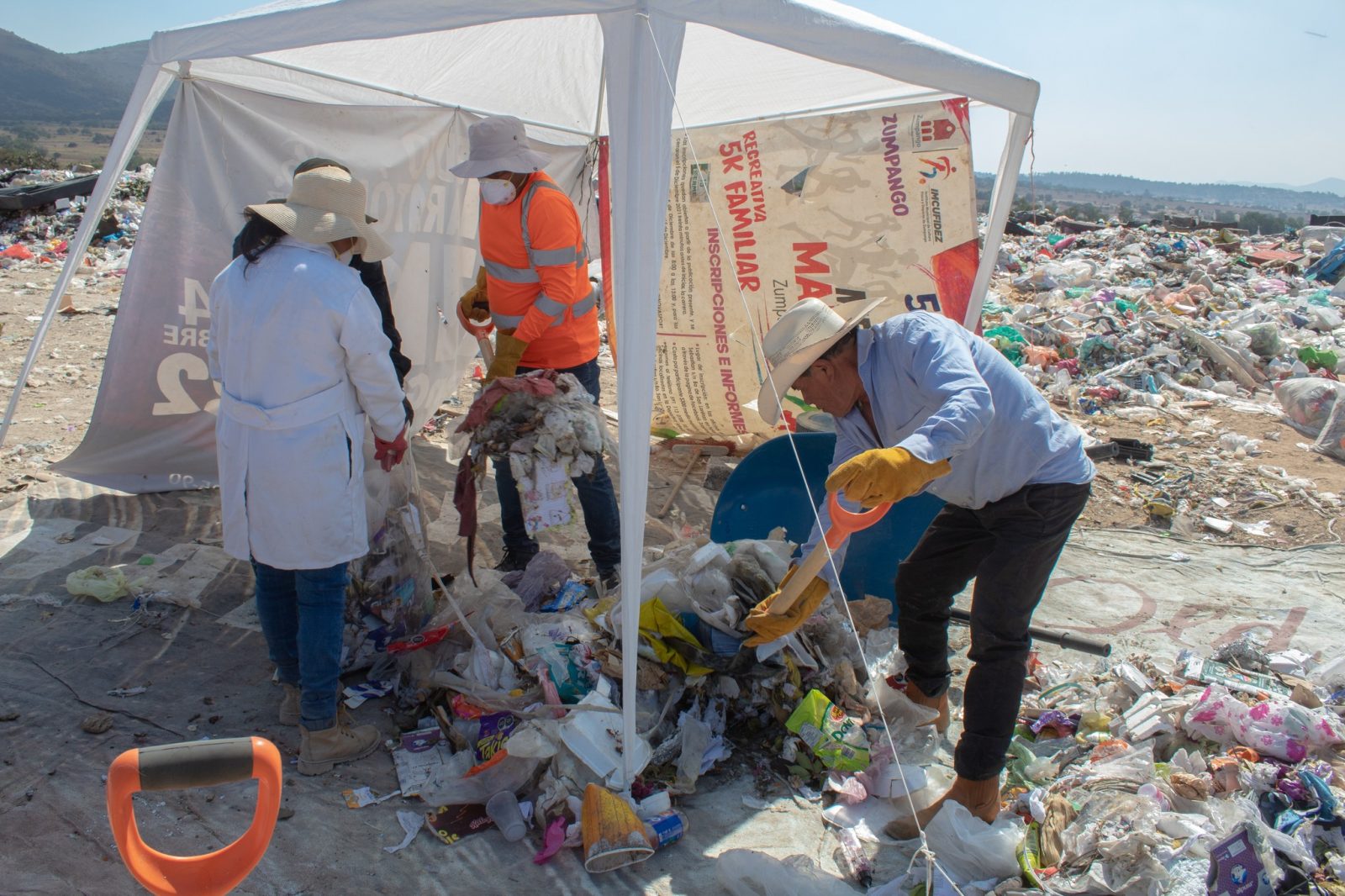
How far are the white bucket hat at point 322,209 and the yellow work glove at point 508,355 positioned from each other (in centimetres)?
88

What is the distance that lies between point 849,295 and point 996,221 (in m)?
1.07

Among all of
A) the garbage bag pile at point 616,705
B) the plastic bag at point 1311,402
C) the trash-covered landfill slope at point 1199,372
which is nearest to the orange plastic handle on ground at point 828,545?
the garbage bag pile at point 616,705

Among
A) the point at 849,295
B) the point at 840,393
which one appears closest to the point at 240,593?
the point at 840,393

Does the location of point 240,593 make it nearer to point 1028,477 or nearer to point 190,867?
point 190,867

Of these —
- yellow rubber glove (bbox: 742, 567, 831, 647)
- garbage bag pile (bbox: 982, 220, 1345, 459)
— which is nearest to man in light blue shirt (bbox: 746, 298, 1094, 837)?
yellow rubber glove (bbox: 742, 567, 831, 647)

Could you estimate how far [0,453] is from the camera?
14.8 feet

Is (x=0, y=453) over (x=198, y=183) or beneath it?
beneath

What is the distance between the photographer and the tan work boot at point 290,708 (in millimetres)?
2805

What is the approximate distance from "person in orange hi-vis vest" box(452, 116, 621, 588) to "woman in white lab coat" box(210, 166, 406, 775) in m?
0.81

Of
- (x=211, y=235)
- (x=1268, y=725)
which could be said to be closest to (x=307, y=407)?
(x=211, y=235)

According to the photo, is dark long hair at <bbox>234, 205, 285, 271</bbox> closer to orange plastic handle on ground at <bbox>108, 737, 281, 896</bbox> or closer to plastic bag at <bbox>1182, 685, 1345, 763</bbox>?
orange plastic handle on ground at <bbox>108, 737, 281, 896</bbox>

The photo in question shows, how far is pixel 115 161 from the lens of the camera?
10.5ft

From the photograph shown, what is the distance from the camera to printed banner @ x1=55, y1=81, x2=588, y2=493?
12.7ft

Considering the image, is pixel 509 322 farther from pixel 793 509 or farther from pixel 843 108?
pixel 843 108
